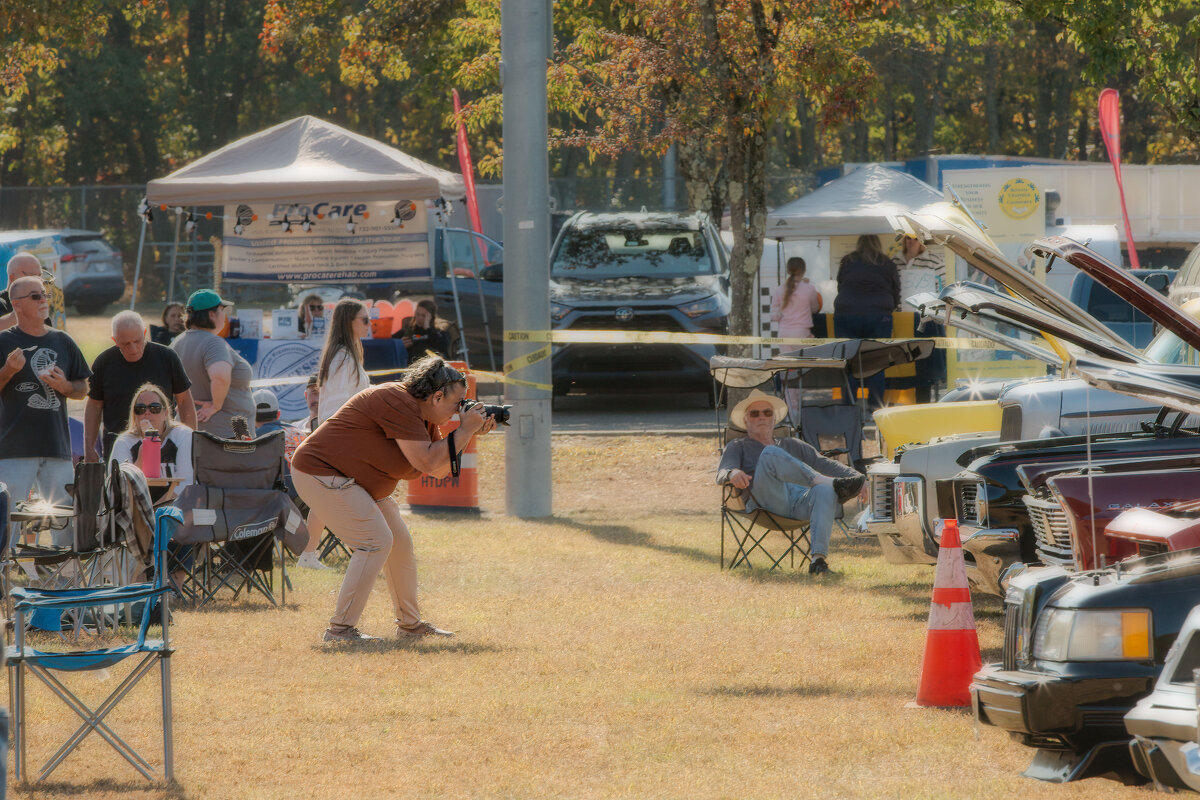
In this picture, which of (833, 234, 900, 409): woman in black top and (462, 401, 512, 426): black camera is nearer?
(462, 401, 512, 426): black camera

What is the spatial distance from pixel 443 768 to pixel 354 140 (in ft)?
37.4

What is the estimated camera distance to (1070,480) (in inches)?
223

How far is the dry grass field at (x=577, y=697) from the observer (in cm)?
542

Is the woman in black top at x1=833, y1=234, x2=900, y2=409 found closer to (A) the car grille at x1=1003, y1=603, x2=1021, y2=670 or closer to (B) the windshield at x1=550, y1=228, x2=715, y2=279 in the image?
(B) the windshield at x1=550, y1=228, x2=715, y2=279

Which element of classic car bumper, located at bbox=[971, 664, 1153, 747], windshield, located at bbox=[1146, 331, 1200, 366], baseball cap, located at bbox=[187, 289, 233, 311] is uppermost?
baseball cap, located at bbox=[187, 289, 233, 311]

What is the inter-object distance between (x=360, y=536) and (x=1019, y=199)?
12214mm

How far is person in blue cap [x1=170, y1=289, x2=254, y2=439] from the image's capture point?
32.9ft

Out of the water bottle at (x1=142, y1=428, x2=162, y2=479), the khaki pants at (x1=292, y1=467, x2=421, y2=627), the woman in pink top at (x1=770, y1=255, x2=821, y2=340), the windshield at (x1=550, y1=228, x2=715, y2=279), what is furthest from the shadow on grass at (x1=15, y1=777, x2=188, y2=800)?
the windshield at (x1=550, y1=228, x2=715, y2=279)

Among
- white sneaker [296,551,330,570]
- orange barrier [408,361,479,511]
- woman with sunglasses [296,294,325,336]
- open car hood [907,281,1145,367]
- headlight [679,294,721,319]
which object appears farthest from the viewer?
headlight [679,294,721,319]

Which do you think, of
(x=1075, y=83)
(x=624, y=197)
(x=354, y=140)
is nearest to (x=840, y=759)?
(x=354, y=140)

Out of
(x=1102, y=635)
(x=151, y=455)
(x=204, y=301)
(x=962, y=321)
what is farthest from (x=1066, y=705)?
(x=204, y=301)

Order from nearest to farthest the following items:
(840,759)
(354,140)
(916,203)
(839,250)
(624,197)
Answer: (840,759), (354,140), (916,203), (839,250), (624,197)

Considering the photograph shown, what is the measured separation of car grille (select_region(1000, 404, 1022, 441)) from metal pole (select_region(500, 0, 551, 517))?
4.52 m

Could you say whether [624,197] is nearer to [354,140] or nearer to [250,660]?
[354,140]
